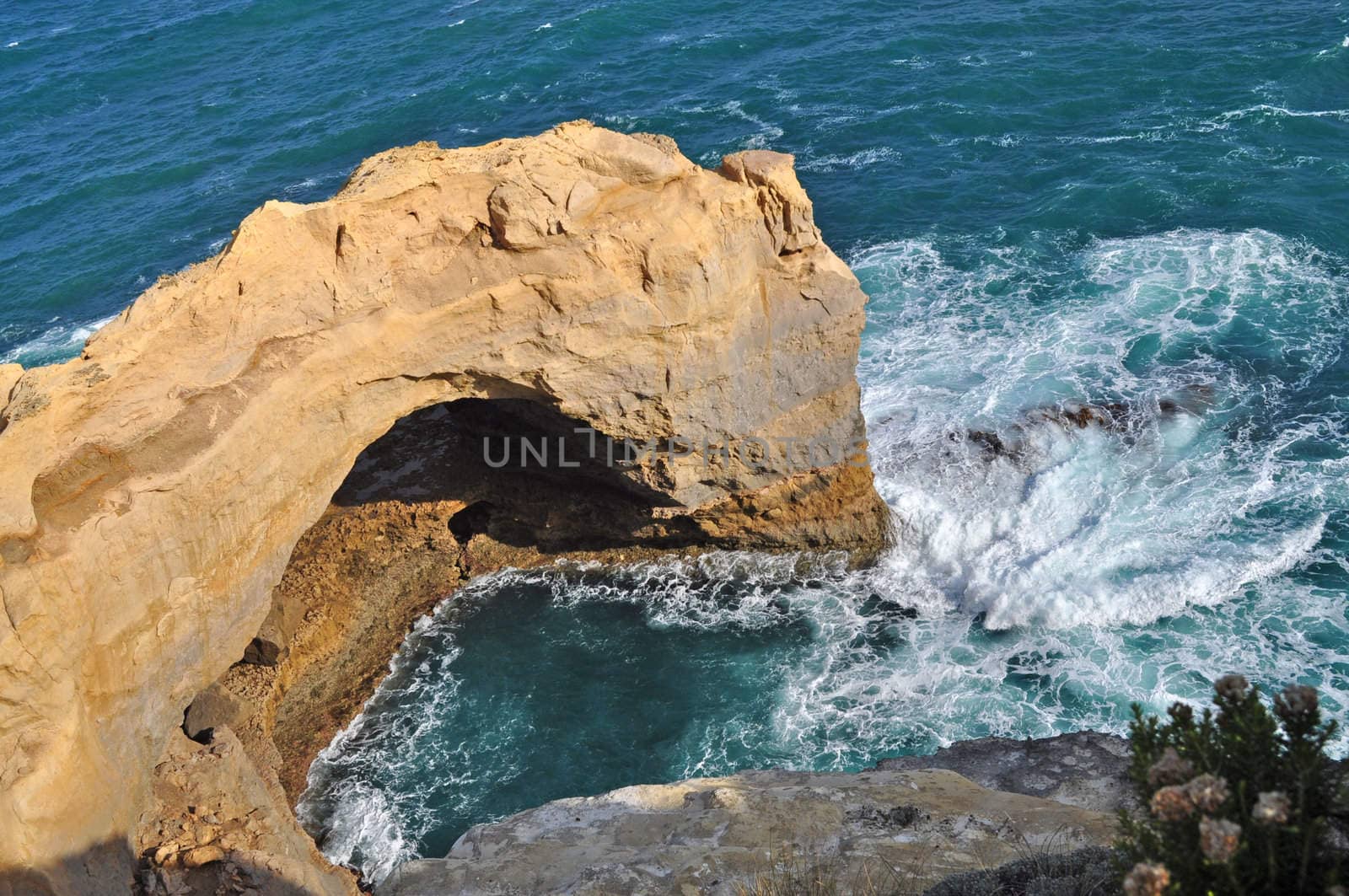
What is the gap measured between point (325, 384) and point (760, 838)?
8.13 meters

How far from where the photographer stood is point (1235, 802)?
20.1 feet

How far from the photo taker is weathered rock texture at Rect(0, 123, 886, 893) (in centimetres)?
1183

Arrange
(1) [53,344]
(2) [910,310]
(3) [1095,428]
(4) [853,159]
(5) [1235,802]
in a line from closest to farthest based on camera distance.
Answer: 1. (5) [1235,802]
2. (3) [1095,428]
3. (2) [910,310]
4. (1) [53,344]
5. (4) [853,159]

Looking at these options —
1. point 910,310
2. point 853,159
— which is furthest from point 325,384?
point 853,159

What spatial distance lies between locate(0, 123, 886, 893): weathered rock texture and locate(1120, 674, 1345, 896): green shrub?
10.4 m

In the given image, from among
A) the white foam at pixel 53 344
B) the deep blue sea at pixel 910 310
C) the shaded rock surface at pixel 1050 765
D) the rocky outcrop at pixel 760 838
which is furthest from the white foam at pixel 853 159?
the rocky outcrop at pixel 760 838

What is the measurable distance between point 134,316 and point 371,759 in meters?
8.06

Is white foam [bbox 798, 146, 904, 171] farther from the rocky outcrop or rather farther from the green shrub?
the green shrub

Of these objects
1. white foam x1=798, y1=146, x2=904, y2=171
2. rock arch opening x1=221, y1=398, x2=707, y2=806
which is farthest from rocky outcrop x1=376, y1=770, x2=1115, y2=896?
white foam x1=798, y1=146, x2=904, y2=171

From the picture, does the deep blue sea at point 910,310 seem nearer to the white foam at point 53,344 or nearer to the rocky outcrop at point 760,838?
the white foam at point 53,344

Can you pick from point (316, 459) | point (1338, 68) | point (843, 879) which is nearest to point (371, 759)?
point (316, 459)

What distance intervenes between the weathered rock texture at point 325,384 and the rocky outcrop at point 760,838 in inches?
162

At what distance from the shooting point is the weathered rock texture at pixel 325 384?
38.8ft

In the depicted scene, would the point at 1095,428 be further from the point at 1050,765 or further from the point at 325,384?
the point at 325,384
